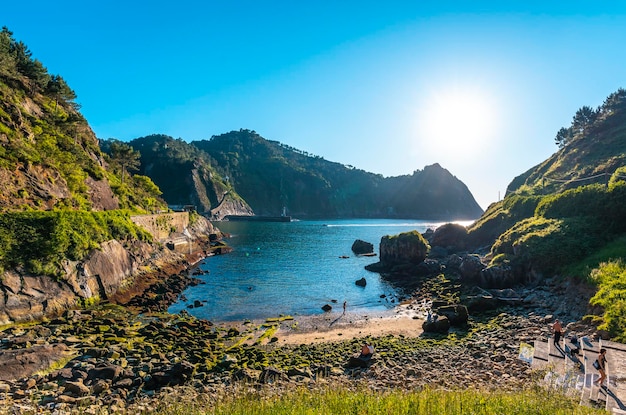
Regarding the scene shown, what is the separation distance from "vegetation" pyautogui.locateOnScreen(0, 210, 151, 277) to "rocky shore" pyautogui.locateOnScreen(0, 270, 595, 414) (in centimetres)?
485

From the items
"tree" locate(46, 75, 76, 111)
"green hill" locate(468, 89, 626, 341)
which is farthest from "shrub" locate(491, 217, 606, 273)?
"tree" locate(46, 75, 76, 111)

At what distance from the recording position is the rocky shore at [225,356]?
15336 millimetres

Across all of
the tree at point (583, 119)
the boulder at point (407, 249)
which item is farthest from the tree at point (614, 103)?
the boulder at point (407, 249)

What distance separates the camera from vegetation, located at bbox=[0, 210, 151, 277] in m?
24.5

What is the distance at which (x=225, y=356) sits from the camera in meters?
20.4

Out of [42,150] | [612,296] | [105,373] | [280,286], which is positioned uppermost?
[42,150]

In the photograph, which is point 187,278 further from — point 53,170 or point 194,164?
point 194,164

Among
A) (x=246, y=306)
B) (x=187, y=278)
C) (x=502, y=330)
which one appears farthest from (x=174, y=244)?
(x=502, y=330)

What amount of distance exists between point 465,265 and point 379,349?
78.5ft

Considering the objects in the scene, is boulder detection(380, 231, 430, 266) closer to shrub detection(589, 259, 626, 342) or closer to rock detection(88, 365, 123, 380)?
shrub detection(589, 259, 626, 342)

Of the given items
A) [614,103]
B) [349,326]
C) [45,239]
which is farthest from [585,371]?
[614,103]

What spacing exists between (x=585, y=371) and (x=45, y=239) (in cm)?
3615

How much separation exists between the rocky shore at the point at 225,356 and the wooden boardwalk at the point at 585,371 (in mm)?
1307

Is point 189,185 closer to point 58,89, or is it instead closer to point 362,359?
point 58,89
